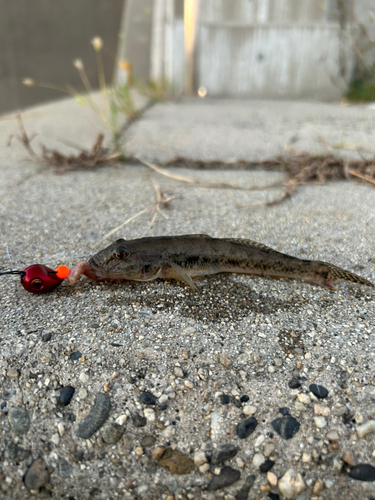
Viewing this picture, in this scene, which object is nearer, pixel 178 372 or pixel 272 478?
pixel 272 478

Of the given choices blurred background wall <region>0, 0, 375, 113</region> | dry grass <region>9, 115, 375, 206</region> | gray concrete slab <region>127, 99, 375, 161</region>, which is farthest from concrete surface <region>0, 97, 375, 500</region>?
blurred background wall <region>0, 0, 375, 113</region>

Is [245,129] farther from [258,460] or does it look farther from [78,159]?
[258,460]

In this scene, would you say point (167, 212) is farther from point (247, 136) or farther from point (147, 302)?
point (247, 136)

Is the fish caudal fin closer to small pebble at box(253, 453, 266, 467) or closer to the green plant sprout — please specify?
small pebble at box(253, 453, 266, 467)

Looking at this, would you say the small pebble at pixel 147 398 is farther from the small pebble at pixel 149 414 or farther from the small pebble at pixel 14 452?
the small pebble at pixel 14 452

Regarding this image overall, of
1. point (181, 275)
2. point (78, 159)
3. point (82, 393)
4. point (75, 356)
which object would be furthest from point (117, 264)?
point (78, 159)

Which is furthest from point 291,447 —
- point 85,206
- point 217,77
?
point 217,77
